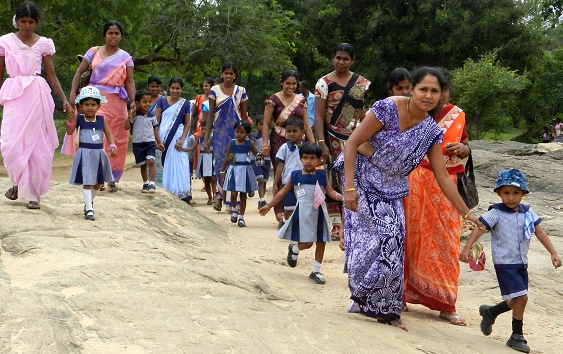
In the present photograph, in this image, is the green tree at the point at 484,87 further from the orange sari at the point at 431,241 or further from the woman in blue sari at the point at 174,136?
the orange sari at the point at 431,241

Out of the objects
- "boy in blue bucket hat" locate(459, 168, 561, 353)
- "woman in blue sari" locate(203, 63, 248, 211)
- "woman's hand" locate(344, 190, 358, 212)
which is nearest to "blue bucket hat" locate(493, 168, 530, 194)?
"boy in blue bucket hat" locate(459, 168, 561, 353)

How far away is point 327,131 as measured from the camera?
8.41 meters

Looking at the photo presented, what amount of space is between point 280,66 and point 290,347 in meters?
21.8

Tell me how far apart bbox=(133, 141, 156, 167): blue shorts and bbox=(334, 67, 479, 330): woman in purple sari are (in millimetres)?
5114

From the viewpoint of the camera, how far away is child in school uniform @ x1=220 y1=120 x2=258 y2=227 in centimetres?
1020

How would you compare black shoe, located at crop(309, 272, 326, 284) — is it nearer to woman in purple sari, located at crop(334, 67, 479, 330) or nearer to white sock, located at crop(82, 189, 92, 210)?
woman in purple sari, located at crop(334, 67, 479, 330)

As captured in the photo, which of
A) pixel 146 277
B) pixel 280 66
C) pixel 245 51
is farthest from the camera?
pixel 280 66

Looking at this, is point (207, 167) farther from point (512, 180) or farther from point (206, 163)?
point (512, 180)

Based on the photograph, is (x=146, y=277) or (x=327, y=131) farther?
(x=327, y=131)

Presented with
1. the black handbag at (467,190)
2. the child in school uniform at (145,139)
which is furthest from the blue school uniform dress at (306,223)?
the child in school uniform at (145,139)

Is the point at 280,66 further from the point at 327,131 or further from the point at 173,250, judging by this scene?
the point at 173,250

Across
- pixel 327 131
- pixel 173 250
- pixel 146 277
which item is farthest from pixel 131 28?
pixel 146 277

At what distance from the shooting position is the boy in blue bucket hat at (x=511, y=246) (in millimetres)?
5309

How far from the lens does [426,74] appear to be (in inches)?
197
